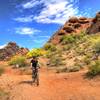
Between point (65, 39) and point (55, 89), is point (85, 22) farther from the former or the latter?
point (55, 89)

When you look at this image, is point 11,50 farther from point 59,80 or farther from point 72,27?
point 59,80

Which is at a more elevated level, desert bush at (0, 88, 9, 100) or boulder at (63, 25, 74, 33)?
boulder at (63, 25, 74, 33)

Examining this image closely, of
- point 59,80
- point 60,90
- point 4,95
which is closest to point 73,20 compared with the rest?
point 59,80

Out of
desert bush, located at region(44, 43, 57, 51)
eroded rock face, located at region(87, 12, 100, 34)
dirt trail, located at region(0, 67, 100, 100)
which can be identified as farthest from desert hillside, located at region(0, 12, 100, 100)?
eroded rock face, located at region(87, 12, 100, 34)

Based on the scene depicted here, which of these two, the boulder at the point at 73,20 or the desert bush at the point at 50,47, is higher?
the boulder at the point at 73,20

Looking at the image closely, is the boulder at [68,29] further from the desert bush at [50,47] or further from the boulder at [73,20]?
the desert bush at [50,47]

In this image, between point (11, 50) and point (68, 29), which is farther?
point (11, 50)

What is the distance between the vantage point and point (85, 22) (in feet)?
200

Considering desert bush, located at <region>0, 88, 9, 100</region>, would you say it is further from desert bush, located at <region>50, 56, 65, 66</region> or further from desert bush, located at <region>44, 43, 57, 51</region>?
desert bush, located at <region>44, 43, 57, 51</region>

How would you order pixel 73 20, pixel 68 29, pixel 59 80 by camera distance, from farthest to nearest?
pixel 73 20, pixel 68 29, pixel 59 80

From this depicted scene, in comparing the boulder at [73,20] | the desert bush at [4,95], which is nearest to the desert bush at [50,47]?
the boulder at [73,20]

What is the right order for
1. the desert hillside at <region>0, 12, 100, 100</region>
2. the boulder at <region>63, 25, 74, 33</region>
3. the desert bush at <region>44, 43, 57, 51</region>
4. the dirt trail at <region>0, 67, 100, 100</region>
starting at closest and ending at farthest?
the dirt trail at <region>0, 67, 100, 100</region>
the desert hillside at <region>0, 12, 100, 100</region>
the desert bush at <region>44, 43, 57, 51</region>
the boulder at <region>63, 25, 74, 33</region>

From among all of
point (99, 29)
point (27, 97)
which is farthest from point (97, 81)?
point (99, 29)

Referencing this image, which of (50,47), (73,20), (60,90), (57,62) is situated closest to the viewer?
(60,90)
